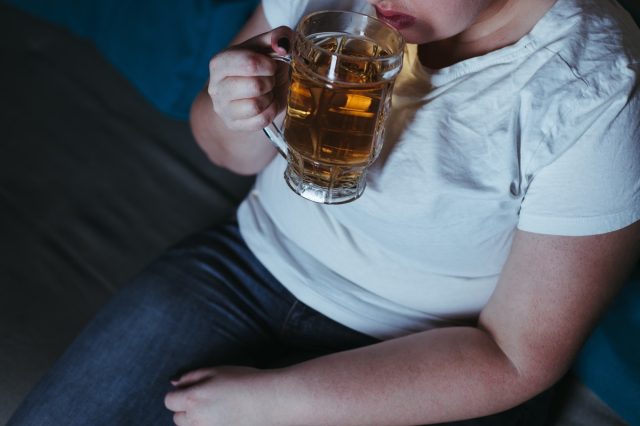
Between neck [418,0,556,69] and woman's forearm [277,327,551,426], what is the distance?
43 centimetres

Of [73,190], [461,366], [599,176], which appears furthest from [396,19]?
[73,190]

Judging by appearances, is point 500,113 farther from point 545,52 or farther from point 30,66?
point 30,66

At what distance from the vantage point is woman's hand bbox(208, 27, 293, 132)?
94cm

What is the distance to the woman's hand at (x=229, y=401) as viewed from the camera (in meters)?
1.14

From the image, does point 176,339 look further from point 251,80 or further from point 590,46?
point 590,46

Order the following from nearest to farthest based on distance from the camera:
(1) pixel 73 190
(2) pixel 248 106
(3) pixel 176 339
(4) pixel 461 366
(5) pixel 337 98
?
(5) pixel 337 98
(2) pixel 248 106
(4) pixel 461 366
(3) pixel 176 339
(1) pixel 73 190

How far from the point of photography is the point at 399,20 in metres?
0.99

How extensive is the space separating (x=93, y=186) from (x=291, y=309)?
0.72 metres

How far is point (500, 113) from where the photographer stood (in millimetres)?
998

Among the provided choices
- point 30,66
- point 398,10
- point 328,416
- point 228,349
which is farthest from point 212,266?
Answer: point 30,66

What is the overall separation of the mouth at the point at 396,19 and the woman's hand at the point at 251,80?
138mm

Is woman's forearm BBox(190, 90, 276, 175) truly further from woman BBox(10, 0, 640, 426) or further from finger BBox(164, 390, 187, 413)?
finger BBox(164, 390, 187, 413)

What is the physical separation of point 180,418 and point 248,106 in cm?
54

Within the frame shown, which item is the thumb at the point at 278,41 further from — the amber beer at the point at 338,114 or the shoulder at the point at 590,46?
the shoulder at the point at 590,46
